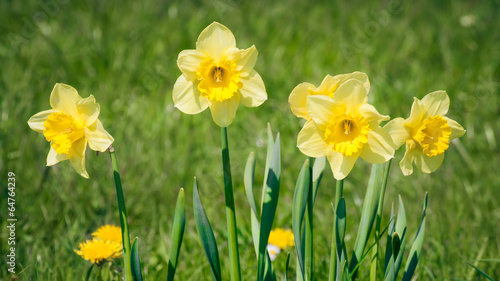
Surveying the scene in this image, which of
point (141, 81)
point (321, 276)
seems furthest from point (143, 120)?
point (321, 276)

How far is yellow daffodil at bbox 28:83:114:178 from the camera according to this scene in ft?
3.70

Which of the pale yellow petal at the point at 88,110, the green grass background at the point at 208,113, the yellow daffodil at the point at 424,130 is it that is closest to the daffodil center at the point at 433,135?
the yellow daffodil at the point at 424,130

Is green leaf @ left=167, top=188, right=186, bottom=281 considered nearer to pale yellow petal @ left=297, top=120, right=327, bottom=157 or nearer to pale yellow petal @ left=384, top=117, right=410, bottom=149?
pale yellow petal @ left=297, top=120, right=327, bottom=157

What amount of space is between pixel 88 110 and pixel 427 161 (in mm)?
799

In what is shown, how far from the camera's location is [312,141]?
1.13 m

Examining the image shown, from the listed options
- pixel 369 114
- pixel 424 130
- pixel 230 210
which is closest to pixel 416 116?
pixel 424 130

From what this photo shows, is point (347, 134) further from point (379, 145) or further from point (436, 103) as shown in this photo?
point (436, 103)

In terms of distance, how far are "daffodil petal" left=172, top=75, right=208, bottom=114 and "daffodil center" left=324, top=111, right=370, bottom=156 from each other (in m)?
0.29

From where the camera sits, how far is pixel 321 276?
161 cm

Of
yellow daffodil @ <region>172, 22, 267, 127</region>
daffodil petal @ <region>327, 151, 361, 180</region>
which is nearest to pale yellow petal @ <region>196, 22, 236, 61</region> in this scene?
yellow daffodil @ <region>172, 22, 267, 127</region>

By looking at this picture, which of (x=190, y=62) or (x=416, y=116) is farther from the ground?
(x=190, y=62)

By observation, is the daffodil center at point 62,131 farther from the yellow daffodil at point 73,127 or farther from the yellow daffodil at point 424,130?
the yellow daffodil at point 424,130

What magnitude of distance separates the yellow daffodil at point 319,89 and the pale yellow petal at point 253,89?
69mm

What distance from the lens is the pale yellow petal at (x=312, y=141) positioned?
112 cm
